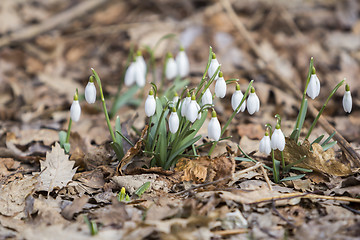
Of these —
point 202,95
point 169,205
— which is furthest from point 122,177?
point 202,95

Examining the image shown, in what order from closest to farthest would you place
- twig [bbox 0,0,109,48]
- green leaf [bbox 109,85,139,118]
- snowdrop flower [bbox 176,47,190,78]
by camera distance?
snowdrop flower [bbox 176,47,190,78]
green leaf [bbox 109,85,139,118]
twig [bbox 0,0,109,48]

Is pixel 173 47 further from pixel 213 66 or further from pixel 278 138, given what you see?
pixel 278 138

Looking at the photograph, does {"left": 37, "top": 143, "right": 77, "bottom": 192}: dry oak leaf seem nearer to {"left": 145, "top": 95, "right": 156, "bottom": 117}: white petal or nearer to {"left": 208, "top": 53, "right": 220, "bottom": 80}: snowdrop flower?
{"left": 145, "top": 95, "right": 156, "bottom": 117}: white petal

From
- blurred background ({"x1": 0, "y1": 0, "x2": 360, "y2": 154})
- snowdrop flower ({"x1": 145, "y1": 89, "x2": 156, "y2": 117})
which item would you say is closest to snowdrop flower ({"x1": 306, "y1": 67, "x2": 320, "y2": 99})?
snowdrop flower ({"x1": 145, "y1": 89, "x2": 156, "y2": 117})

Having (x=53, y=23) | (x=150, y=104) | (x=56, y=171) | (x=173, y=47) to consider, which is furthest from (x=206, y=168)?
(x=53, y=23)

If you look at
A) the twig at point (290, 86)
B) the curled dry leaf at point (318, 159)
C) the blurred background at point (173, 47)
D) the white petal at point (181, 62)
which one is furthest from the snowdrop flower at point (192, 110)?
the blurred background at point (173, 47)

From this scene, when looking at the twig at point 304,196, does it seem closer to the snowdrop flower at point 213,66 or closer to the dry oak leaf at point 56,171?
the snowdrop flower at point 213,66
